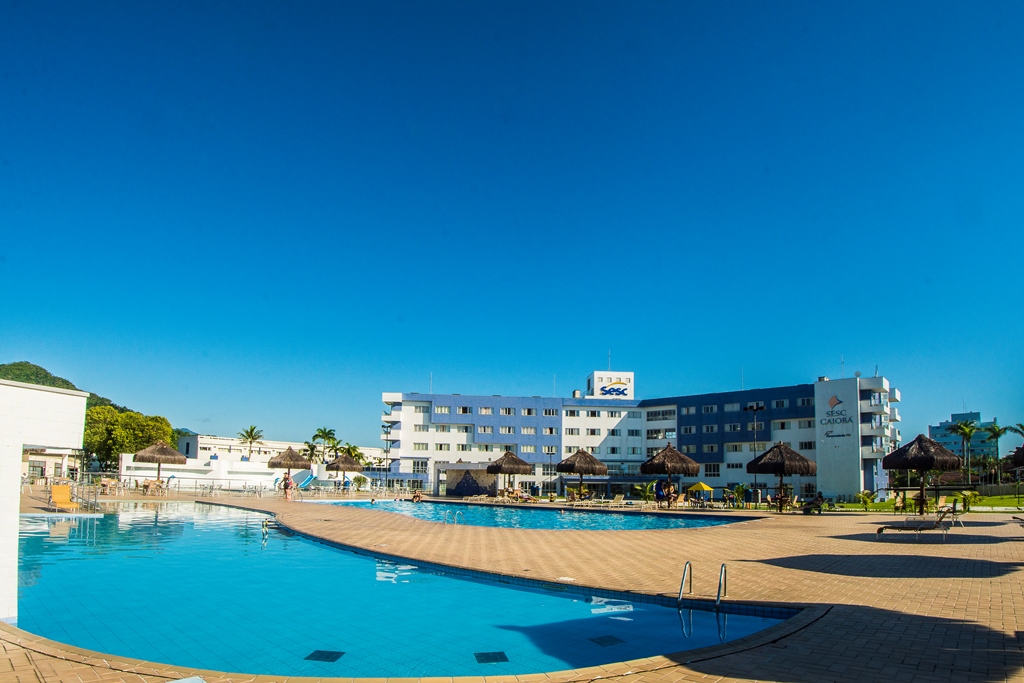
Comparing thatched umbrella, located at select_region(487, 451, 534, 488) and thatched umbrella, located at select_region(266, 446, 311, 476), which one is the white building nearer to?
thatched umbrella, located at select_region(487, 451, 534, 488)

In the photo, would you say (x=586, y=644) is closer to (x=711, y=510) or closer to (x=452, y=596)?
(x=452, y=596)

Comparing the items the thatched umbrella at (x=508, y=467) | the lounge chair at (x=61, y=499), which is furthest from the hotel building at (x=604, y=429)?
the lounge chair at (x=61, y=499)

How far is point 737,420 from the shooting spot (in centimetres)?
6084

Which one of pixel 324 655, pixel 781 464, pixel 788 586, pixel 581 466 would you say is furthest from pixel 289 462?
pixel 788 586

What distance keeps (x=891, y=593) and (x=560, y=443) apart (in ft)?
191

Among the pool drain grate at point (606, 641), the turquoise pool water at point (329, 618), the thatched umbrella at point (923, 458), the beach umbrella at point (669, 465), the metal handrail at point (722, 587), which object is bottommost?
the turquoise pool water at point (329, 618)

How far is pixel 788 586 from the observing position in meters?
10.2

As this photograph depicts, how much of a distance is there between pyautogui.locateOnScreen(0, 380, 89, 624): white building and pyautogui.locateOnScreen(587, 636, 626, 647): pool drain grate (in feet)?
23.4

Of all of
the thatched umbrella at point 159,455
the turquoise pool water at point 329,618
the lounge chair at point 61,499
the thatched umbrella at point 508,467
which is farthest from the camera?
the thatched umbrella at point 159,455

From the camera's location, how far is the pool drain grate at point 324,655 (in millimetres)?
8328

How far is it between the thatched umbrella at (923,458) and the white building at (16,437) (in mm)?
25579

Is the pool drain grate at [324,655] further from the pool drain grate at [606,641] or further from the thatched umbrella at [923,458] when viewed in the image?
the thatched umbrella at [923,458]

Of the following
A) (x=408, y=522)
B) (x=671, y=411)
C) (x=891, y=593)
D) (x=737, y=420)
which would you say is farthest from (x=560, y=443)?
(x=891, y=593)

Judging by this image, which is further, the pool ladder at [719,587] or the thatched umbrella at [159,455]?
the thatched umbrella at [159,455]
